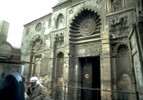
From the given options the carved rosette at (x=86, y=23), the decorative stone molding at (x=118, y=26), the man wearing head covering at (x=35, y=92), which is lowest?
the man wearing head covering at (x=35, y=92)

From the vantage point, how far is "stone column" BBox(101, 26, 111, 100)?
357 inches

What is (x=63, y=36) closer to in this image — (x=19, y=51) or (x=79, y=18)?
(x=79, y=18)

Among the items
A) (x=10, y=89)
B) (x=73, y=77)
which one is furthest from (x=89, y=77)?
(x=10, y=89)

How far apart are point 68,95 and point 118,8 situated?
6.88 metres

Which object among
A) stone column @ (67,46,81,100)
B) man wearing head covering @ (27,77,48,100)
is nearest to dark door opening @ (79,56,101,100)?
stone column @ (67,46,81,100)

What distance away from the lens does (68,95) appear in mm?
10766

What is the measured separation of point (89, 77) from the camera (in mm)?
11133

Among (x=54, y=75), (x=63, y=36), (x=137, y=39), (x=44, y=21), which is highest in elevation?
(x=44, y=21)

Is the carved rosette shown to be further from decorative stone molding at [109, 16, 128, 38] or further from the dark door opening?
the dark door opening

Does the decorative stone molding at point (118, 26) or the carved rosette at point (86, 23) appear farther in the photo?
the carved rosette at point (86, 23)

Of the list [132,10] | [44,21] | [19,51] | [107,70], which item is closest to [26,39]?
[19,51]

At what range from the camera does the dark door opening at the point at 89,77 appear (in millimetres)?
11031

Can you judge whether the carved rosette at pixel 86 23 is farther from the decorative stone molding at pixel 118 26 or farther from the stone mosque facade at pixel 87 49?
the decorative stone molding at pixel 118 26

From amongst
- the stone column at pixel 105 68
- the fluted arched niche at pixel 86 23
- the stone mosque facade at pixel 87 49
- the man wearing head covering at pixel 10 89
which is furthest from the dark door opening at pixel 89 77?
the man wearing head covering at pixel 10 89
